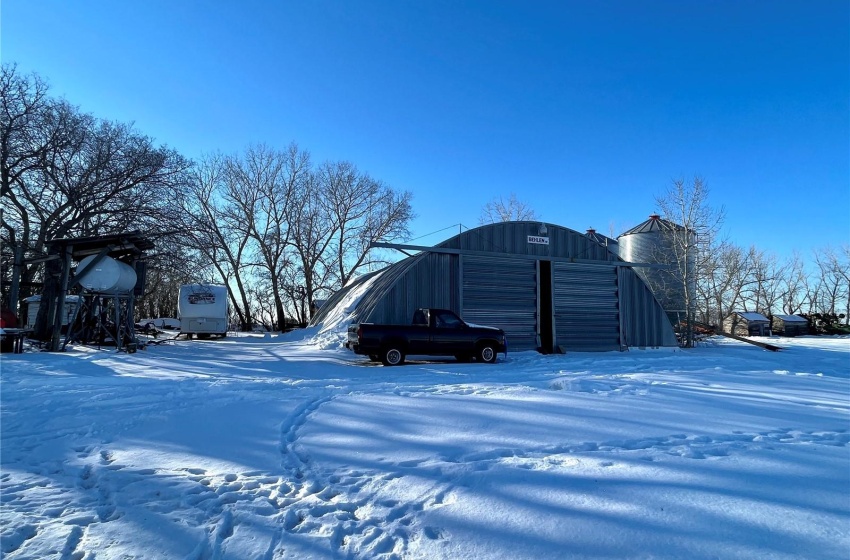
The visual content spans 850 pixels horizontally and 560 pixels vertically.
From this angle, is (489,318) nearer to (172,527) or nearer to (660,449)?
Result: (660,449)

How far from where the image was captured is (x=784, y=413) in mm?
6977

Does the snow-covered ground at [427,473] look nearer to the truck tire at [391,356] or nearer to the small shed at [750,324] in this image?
the truck tire at [391,356]

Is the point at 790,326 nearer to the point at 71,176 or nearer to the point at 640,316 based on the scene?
the point at 640,316

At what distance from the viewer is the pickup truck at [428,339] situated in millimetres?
14906

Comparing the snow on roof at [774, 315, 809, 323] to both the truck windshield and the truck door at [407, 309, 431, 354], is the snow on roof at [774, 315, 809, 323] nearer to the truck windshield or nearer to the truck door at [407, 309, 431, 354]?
the truck windshield

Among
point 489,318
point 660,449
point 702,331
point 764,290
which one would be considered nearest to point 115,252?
point 489,318

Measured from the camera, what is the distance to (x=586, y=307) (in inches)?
830

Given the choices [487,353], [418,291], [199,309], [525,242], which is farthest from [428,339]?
[199,309]

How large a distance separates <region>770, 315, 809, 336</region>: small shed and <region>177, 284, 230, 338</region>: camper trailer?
48210mm

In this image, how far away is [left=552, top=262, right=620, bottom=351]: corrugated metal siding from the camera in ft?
67.4

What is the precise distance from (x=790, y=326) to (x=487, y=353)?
145 ft

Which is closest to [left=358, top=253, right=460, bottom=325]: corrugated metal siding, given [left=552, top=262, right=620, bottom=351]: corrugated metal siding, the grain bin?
[left=552, top=262, right=620, bottom=351]: corrugated metal siding

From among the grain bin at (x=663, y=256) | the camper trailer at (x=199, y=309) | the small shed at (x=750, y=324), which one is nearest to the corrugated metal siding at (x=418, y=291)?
the grain bin at (x=663, y=256)

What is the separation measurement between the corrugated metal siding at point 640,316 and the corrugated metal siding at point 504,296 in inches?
175
